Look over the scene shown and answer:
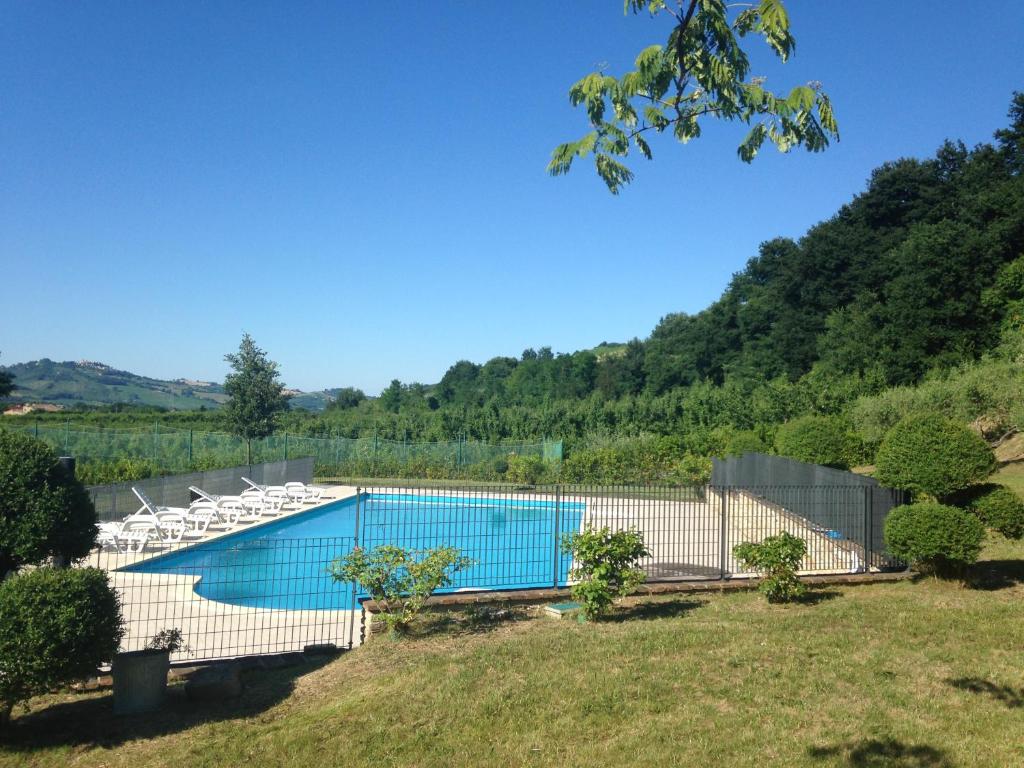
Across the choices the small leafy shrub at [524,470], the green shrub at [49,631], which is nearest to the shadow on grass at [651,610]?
the green shrub at [49,631]

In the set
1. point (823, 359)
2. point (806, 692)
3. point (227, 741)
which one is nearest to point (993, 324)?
point (823, 359)

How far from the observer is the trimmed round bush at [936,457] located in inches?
340

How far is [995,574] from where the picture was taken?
30.3 feet

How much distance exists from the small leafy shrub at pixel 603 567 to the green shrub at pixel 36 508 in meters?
4.38

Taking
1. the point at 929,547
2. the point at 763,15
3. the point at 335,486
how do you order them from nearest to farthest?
the point at 763,15 → the point at 929,547 → the point at 335,486

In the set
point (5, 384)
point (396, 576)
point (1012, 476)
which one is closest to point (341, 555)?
point (396, 576)

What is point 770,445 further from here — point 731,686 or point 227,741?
point 227,741

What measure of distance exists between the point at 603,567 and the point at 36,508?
485 cm

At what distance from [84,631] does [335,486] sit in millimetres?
21735

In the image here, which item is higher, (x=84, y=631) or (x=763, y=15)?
(x=763, y=15)

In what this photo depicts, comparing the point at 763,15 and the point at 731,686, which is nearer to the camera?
the point at 763,15

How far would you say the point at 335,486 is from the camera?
2655 centimetres

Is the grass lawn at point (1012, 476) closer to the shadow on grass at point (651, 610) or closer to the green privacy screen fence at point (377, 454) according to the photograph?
the shadow on grass at point (651, 610)

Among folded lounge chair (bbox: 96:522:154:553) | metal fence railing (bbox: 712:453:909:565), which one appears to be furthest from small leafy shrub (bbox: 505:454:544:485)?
folded lounge chair (bbox: 96:522:154:553)
